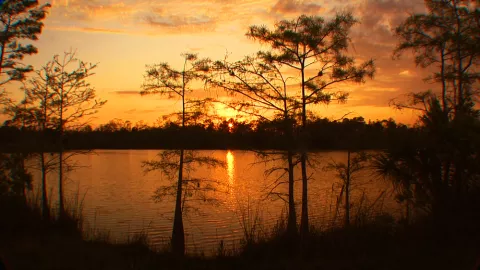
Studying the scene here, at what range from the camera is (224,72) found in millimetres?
13562

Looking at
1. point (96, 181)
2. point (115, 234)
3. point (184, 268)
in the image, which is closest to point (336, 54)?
point (184, 268)

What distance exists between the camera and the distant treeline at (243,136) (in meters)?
13.8

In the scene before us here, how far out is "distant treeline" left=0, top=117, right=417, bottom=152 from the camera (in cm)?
1384

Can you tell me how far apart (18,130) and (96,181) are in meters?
24.9

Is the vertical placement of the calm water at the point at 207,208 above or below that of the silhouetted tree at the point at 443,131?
below

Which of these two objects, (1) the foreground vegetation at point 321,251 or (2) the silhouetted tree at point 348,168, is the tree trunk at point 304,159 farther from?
(2) the silhouetted tree at point 348,168

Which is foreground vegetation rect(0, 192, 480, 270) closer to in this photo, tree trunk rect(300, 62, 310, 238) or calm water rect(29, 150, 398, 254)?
tree trunk rect(300, 62, 310, 238)

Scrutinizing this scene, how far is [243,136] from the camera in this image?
1426cm

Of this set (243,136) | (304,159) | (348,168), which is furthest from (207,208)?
(304,159)

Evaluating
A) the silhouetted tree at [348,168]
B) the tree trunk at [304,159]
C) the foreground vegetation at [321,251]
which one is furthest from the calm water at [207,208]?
the foreground vegetation at [321,251]

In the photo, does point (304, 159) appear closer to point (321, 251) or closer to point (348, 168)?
point (321, 251)

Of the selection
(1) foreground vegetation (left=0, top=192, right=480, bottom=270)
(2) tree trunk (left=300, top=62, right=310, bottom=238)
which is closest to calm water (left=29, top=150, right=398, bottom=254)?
(2) tree trunk (left=300, top=62, right=310, bottom=238)

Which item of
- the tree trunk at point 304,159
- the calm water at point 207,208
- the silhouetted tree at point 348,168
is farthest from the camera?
the calm water at point 207,208

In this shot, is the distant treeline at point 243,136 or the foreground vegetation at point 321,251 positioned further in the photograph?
the distant treeline at point 243,136
